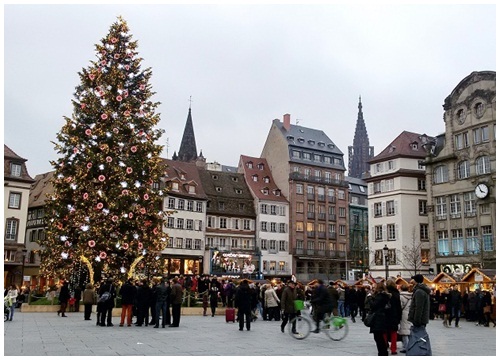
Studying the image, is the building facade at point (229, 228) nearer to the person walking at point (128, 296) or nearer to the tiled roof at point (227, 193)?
the tiled roof at point (227, 193)

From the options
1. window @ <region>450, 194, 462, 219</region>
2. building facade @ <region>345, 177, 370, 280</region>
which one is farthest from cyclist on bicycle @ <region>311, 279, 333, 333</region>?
building facade @ <region>345, 177, 370, 280</region>

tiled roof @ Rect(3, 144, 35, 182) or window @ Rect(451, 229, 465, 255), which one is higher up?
tiled roof @ Rect(3, 144, 35, 182)

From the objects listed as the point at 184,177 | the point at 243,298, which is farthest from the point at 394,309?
the point at 184,177

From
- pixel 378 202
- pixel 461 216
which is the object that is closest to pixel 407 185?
pixel 378 202

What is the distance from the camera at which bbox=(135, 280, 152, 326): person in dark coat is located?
65.6ft

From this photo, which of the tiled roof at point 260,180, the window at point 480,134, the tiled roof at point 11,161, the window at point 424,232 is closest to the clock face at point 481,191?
the window at point 480,134

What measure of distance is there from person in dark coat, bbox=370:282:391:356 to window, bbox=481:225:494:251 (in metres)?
39.9

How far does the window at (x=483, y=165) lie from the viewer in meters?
49.0

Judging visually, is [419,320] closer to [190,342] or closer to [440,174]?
[190,342]

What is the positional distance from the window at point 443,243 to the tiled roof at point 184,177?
26.2 metres

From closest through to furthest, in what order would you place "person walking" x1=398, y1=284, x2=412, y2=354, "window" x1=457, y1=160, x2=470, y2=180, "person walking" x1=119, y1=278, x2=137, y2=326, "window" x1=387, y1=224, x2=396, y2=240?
"person walking" x1=398, y1=284, x2=412, y2=354
"person walking" x1=119, y1=278, x2=137, y2=326
"window" x1=457, y1=160, x2=470, y2=180
"window" x1=387, y1=224, x2=396, y2=240

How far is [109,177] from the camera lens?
29.3m

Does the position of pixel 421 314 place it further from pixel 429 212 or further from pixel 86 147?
pixel 429 212

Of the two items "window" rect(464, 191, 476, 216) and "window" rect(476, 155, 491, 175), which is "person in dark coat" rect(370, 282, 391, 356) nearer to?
"window" rect(476, 155, 491, 175)
